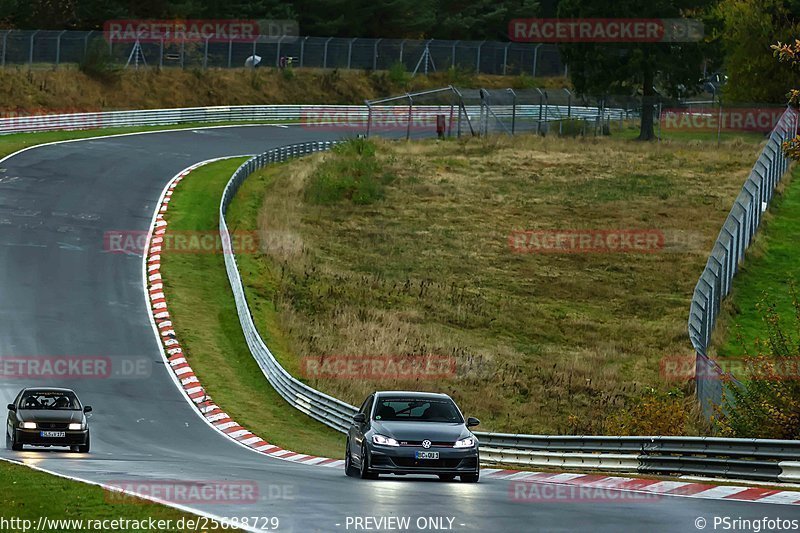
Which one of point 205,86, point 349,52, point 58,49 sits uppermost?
point 349,52

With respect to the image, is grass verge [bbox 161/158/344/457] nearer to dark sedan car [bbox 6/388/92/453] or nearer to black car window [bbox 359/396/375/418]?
dark sedan car [bbox 6/388/92/453]

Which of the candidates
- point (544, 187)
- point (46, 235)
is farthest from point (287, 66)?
point (46, 235)

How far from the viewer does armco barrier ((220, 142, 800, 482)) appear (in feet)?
59.3

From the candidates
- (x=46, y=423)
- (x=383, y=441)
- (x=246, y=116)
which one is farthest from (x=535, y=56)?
(x=383, y=441)

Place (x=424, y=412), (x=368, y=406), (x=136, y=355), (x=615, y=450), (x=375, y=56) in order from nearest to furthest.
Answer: (x=424, y=412) < (x=368, y=406) < (x=615, y=450) < (x=136, y=355) < (x=375, y=56)

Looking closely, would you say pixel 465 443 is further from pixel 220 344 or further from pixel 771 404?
pixel 220 344

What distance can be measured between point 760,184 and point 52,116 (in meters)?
40.2

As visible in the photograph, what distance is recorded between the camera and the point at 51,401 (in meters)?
24.6

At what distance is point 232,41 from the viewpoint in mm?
86812

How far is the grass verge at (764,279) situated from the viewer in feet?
110

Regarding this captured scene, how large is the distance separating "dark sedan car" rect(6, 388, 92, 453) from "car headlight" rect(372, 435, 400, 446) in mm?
7283

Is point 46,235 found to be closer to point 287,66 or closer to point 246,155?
point 246,155

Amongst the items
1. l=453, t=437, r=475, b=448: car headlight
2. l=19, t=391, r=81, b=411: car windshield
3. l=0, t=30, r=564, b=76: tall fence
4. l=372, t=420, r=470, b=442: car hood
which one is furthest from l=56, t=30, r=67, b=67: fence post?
Result: l=453, t=437, r=475, b=448: car headlight

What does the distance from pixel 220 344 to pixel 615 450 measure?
16353mm
